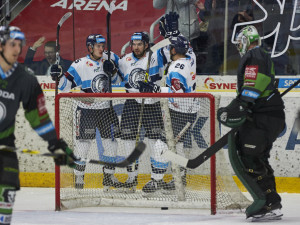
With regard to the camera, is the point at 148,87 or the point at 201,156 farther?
the point at 148,87

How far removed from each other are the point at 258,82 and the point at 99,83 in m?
1.99

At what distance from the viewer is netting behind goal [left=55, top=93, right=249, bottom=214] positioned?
20.8 ft

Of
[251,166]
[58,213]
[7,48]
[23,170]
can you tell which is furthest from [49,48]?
[7,48]

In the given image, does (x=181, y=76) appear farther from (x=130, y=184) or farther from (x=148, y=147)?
(x=130, y=184)

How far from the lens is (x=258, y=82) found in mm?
5645

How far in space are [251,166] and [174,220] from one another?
0.65 metres

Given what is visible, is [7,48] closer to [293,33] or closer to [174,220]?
[174,220]

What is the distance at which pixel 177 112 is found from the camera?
652cm

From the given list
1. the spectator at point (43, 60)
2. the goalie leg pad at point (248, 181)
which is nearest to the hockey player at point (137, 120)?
the goalie leg pad at point (248, 181)

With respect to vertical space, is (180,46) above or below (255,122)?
above

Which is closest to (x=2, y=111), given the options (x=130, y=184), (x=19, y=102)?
(x=19, y=102)

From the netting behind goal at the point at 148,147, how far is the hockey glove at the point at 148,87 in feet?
0.79

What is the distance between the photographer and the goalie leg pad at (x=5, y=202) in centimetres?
423

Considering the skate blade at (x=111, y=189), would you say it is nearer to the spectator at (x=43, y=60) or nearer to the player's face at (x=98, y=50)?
the player's face at (x=98, y=50)
